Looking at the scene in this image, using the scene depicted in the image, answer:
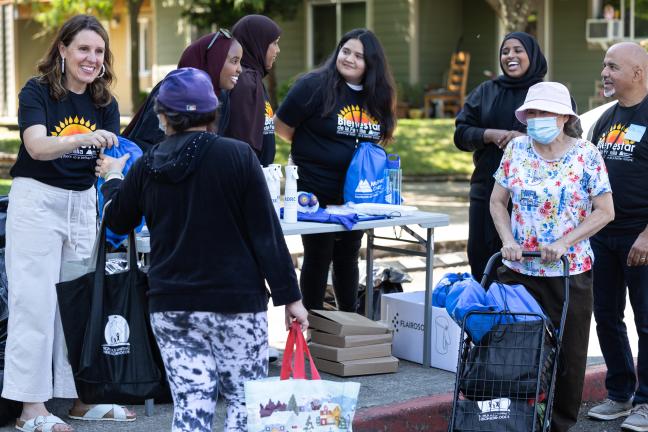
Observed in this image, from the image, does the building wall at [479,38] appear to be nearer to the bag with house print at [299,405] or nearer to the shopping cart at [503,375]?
the shopping cart at [503,375]

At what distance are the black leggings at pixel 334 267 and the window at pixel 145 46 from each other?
2570cm

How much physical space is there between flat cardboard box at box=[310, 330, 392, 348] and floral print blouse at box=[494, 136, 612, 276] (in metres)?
1.32

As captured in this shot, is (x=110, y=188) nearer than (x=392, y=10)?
Yes

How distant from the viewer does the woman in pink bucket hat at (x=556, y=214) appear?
5090mm

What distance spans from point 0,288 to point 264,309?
2.10m

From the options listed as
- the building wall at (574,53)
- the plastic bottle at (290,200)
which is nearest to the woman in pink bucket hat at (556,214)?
the plastic bottle at (290,200)

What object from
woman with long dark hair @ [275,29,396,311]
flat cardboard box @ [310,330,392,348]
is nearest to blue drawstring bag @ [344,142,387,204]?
woman with long dark hair @ [275,29,396,311]

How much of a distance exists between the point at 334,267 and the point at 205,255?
3001 millimetres

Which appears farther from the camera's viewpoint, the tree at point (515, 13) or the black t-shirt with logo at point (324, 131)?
the tree at point (515, 13)

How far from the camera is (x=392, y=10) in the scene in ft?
84.3

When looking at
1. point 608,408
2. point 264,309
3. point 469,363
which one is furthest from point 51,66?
point 608,408

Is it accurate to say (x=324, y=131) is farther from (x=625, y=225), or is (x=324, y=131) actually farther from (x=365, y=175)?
(x=625, y=225)

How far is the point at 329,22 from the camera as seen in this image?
2697cm

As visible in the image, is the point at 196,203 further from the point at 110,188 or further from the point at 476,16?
the point at 476,16
